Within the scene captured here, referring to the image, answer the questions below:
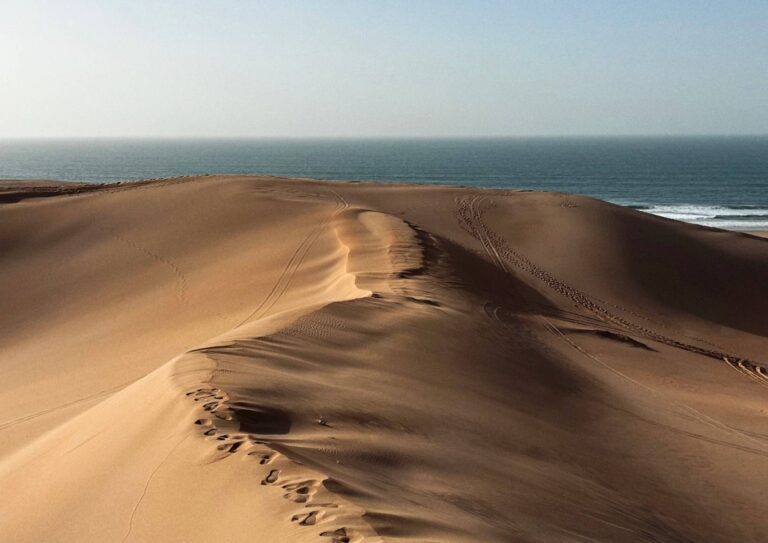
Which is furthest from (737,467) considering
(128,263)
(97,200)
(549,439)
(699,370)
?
(97,200)

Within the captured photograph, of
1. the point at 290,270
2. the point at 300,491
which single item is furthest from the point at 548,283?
the point at 300,491

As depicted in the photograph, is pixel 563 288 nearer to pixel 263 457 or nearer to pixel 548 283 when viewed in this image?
pixel 548 283

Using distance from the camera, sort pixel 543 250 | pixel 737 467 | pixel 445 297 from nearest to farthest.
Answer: pixel 737 467, pixel 445 297, pixel 543 250

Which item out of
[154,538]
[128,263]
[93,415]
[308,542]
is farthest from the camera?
[128,263]

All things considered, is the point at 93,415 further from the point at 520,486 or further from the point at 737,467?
the point at 737,467

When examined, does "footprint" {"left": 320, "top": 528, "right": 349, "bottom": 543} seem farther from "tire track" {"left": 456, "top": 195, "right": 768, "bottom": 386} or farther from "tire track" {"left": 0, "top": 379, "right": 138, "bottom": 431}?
"tire track" {"left": 456, "top": 195, "right": 768, "bottom": 386}

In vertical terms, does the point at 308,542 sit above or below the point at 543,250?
above
